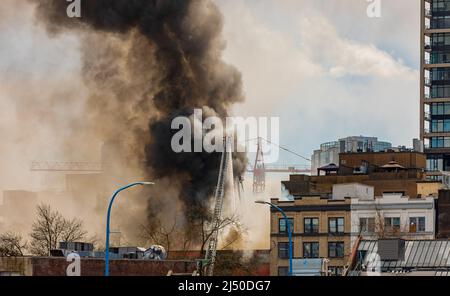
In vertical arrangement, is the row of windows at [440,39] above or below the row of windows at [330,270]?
above

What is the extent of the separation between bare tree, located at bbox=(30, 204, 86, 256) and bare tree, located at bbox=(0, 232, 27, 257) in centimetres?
123

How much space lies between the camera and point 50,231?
11438 centimetres

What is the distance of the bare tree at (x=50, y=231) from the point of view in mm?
111438

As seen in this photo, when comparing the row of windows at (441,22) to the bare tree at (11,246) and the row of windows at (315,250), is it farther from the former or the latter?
the row of windows at (315,250)

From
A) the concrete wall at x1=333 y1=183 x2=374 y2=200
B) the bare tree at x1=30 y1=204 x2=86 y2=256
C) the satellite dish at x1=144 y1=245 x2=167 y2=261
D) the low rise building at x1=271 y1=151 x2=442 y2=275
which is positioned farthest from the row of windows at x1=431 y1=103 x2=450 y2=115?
the satellite dish at x1=144 y1=245 x2=167 y2=261

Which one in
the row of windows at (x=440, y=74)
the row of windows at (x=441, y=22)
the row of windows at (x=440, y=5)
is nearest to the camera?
the row of windows at (x=440, y=74)

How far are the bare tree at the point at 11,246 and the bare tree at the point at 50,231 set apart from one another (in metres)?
1.23

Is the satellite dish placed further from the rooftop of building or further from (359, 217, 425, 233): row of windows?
(359, 217, 425, 233): row of windows

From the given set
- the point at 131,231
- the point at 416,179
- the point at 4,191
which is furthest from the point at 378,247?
Answer: the point at 4,191

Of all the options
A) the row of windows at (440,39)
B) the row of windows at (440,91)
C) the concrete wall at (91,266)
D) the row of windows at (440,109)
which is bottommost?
the concrete wall at (91,266)

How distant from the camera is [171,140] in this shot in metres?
131

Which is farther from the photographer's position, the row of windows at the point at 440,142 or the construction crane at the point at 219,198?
the row of windows at the point at 440,142

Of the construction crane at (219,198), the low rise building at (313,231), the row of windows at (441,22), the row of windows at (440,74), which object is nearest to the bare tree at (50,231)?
the construction crane at (219,198)

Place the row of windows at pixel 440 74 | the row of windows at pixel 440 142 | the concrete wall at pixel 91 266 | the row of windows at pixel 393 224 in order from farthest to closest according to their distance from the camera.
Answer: the row of windows at pixel 440 74
the row of windows at pixel 440 142
the row of windows at pixel 393 224
the concrete wall at pixel 91 266
